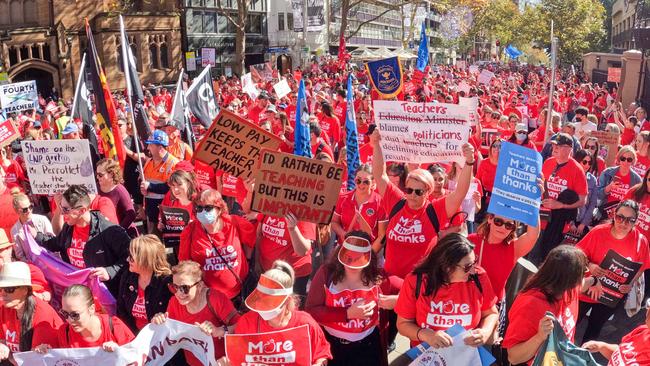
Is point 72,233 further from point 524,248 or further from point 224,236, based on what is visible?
point 524,248

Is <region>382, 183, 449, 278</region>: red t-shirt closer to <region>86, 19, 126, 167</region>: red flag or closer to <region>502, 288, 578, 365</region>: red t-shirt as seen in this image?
<region>502, 288, 578, 365</region>: red t-shirt

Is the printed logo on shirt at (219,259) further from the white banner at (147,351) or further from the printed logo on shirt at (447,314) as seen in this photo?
the printed logo on shirt at (447,314)

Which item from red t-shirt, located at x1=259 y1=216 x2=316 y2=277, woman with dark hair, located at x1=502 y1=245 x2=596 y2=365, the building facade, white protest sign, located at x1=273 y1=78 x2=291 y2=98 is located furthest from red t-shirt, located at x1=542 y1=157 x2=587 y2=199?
the building facade

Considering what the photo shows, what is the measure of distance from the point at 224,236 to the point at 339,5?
53478 millimetres

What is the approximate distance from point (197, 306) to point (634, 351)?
105 inches

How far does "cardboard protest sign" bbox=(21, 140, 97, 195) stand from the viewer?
5832 millimetres

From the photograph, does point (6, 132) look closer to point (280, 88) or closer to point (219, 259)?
point (219, 259)

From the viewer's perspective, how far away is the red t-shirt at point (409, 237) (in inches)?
181

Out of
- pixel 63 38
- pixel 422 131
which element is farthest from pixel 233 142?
pixel 63 38

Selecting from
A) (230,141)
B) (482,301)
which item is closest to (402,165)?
(230,141)

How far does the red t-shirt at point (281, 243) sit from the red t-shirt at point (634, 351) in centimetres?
245

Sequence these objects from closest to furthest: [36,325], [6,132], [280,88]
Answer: [36,325] → [6,132] → [280,88]

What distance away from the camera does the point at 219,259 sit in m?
4.66

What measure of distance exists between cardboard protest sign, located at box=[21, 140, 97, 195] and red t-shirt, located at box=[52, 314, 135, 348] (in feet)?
7.26
